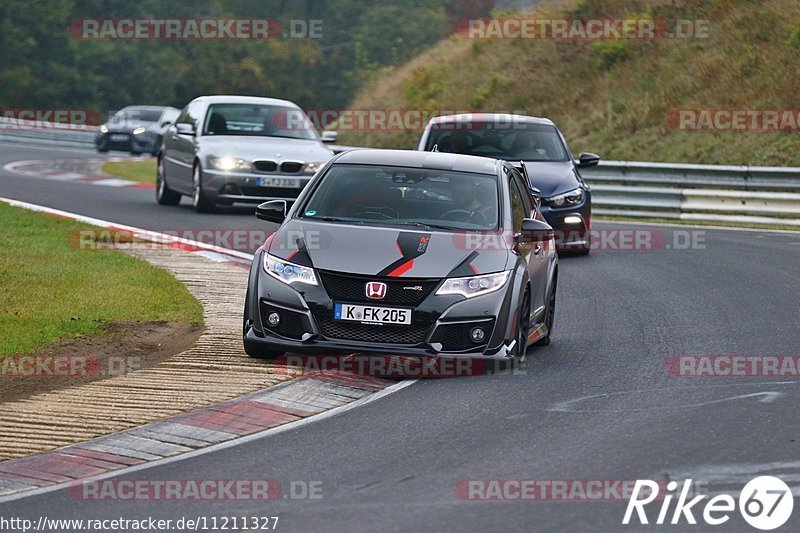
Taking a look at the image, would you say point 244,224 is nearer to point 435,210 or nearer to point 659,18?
point 435,210

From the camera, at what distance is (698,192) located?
85.3 ft

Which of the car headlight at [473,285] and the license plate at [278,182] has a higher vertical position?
the car headlight at [473,285]

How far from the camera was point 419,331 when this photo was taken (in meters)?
9.75

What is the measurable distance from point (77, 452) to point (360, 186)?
3922 millimetres

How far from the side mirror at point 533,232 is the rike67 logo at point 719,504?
406cm

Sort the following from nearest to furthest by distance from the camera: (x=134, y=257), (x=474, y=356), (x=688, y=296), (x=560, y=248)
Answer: (x=474, y=356), (x=688, y=296), (x=134, y=257), (x=560, y=248)

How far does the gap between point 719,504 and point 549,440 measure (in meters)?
1.51

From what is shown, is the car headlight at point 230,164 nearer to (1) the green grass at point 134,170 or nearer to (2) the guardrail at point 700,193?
(2) the guardrail at point 700,193

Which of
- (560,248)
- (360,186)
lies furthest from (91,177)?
(360,186)

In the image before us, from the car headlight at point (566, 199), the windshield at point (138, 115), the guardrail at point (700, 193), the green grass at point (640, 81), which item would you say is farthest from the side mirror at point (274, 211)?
the windshield at point (138, 115)

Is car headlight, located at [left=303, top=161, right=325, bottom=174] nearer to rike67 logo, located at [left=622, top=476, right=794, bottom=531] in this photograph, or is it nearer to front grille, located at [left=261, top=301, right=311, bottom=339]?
front grille, located at [left=261, top=301, right=311, bottom=339]

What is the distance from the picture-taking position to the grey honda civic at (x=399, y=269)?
9.76 metres

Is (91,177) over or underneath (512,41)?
underneath

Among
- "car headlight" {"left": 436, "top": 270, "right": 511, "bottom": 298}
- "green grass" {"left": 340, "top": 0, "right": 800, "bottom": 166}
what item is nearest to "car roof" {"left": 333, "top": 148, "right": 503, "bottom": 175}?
"car headlight" {"left": 436, "top": 270, "right": 511, "bottom": 298}
